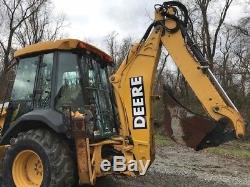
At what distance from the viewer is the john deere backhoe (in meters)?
6.16

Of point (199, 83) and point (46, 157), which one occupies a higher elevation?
point (199, 83)

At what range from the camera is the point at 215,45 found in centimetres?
3056

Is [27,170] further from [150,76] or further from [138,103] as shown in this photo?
[150,76]

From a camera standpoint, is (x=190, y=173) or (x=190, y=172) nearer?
(x=190, y=173)

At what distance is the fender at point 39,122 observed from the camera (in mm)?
6176

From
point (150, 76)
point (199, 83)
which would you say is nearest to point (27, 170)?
point (150, 76)

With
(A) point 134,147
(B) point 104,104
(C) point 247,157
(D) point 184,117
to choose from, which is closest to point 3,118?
(B) point 104,104

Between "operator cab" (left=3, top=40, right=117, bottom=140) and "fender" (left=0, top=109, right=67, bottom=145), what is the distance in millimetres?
15

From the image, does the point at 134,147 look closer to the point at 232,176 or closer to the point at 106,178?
the point at 106,178

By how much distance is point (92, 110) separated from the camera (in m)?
6.68

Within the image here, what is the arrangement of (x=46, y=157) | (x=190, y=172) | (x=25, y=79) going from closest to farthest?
(x=46, y=157)
(x=25, y=79)
(x=190, y=172)

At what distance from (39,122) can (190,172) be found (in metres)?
3.95

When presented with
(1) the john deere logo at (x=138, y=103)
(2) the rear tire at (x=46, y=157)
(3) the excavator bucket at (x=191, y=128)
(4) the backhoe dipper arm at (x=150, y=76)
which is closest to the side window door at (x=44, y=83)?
(2) the rear tire at (x=46, y=157)

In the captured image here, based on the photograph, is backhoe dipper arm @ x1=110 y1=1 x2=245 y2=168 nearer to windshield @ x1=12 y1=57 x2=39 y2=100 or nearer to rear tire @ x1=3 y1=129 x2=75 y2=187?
rear tire @ x1=3 y1=129 x2=75 y2=187
